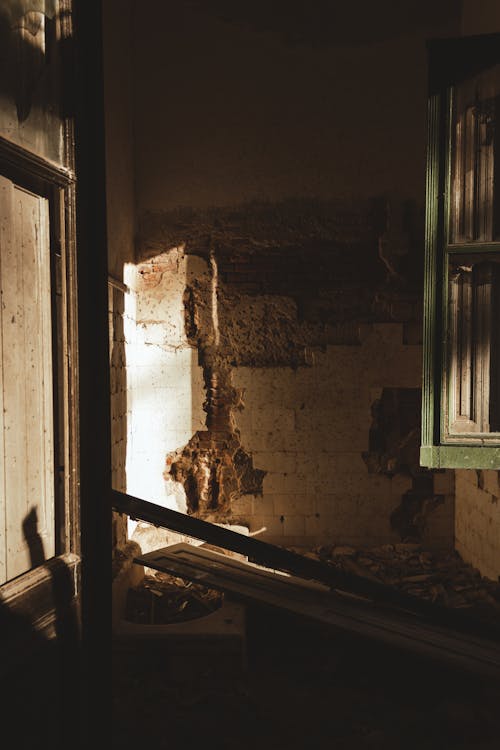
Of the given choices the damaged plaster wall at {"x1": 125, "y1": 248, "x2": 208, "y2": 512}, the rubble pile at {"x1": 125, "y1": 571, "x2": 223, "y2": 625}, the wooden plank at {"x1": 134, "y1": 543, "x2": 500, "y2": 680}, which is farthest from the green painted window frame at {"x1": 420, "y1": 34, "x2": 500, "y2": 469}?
the damaged plaster wall at {"x1": 125, "y1": 248, "x2": 208, "y2": 512}

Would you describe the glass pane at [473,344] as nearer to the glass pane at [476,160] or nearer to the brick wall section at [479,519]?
the glass pane at [476,160]

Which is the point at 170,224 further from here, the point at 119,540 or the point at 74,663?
the point at 74,663

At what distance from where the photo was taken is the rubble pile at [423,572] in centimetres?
447

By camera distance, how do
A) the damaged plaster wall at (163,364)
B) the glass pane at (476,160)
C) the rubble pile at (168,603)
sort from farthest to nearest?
the damaged plaster wall at (163,364) < the rubble pile at (168,603) < the glass pane at (476,160)

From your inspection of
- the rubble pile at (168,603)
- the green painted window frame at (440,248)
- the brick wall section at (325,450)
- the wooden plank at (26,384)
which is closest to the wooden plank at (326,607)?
the rubble pile at (168,603)

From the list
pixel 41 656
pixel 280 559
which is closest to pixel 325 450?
pixel 280 559

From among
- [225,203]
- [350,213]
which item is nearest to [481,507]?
[350,213]

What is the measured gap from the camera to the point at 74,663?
2.20 metres

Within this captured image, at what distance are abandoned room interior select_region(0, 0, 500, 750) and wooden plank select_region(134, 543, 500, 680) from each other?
Result: 0.02 metres

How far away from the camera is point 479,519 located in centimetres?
479

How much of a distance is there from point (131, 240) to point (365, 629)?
3.77 meters

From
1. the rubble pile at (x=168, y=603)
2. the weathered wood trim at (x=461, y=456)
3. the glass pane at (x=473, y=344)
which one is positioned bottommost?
the rubble pile at (x=168, y=603)

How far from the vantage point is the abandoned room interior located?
82.0 inches

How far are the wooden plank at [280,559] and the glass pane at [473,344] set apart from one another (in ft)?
3.42
